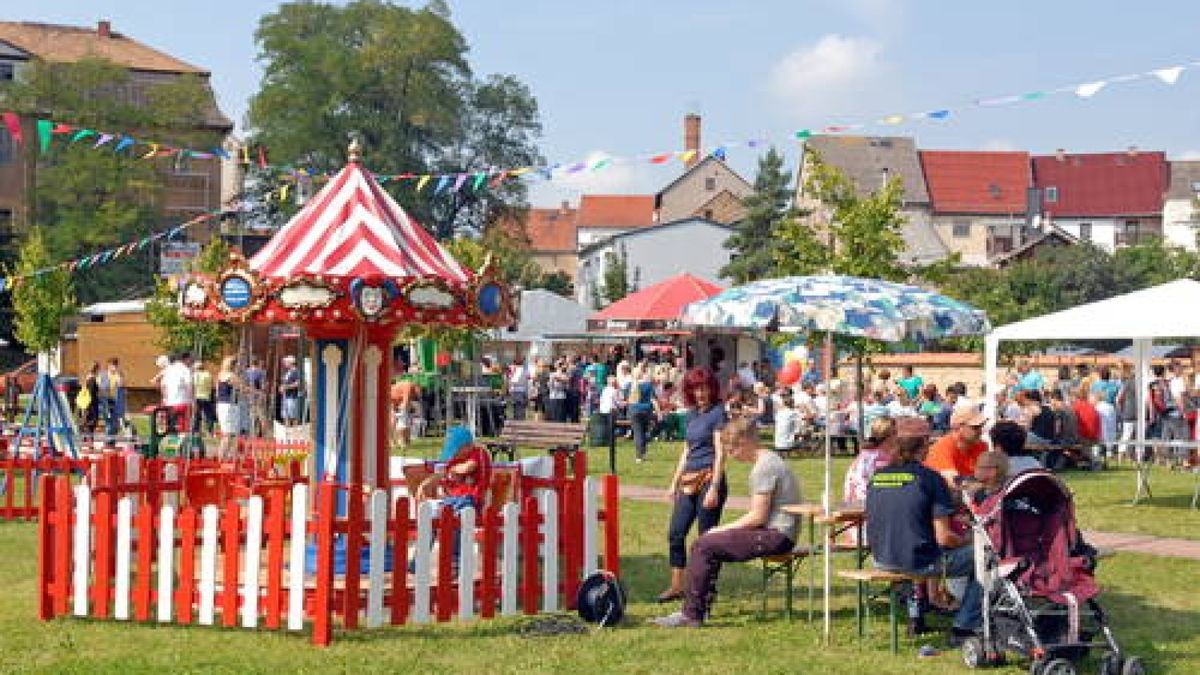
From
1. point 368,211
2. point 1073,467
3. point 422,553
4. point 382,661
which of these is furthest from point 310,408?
point 1073,467

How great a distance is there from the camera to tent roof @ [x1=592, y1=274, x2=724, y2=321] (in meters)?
29.1

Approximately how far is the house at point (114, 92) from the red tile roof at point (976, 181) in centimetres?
4526

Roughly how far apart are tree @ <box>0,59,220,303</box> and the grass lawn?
183 ft

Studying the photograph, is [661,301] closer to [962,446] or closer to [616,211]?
[962,446]

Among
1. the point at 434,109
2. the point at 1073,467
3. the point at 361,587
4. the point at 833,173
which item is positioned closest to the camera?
the point at 361,587

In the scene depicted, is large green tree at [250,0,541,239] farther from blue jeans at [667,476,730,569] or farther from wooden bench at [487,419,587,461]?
blue jeans at [667,476,730,569]

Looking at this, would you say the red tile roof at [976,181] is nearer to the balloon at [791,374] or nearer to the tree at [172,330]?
the balloon at [791,374]

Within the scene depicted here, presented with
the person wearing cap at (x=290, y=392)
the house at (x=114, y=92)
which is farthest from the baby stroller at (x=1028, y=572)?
the house at (x=114, y=92)

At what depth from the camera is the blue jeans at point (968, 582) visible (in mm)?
9539

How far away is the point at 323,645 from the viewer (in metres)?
9.68

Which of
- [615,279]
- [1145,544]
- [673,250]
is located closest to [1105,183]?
[673,250]

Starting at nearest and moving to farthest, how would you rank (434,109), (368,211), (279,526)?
(279,526)
(368,211)
(434,109)

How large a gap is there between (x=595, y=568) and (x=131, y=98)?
6774 centimetres

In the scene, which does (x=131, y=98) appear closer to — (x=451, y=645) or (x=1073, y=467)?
(x=1073, y=467)
